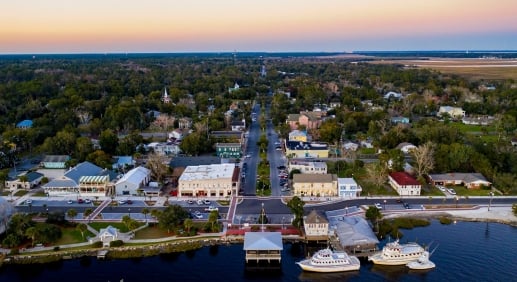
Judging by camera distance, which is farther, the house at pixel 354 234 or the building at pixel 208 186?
the building at pixel 208 186

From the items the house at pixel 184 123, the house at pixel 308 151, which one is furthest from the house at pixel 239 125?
the house at pixel 308 151

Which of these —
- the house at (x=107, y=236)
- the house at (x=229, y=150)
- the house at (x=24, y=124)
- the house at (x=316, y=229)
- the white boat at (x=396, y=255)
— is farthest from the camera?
the house at (x=24, y=124)

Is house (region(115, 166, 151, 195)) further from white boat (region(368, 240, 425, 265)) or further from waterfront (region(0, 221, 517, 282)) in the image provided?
white boat (region(368, 240, 425, 265))

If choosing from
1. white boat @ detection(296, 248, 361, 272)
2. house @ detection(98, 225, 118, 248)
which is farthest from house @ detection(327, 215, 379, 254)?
house @ detection(98, 225, 118, 248)

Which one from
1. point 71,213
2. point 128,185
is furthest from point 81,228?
point 128,185

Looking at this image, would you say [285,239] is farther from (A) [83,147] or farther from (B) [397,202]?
(A) [83,147]

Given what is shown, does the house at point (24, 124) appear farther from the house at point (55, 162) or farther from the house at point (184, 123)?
the house at point (184, 123)

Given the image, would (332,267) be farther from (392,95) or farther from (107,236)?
(392,95)

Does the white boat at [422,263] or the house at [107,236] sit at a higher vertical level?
the house at [107,236]
